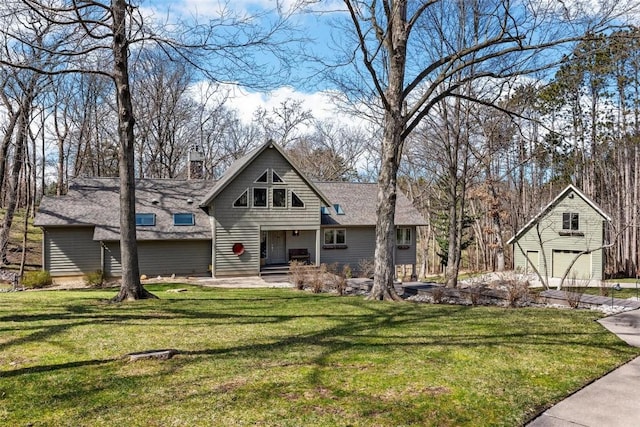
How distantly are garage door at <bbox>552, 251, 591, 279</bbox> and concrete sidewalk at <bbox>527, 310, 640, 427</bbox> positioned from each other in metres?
23.6

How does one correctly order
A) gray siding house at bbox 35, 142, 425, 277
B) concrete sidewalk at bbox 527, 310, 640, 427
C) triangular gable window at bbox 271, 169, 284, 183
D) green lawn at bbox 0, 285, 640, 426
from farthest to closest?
triangular gable window at bbox 271, 169, 284, 183 < gray siding house at bbox 35, 142, 425, 277 < concrete sidewalk at bbox 527, 310, 640, 427 < green lawn at bbox 0, 285, 640, 426

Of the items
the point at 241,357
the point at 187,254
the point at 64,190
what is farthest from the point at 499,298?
the point at 64,190

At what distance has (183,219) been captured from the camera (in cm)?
2247

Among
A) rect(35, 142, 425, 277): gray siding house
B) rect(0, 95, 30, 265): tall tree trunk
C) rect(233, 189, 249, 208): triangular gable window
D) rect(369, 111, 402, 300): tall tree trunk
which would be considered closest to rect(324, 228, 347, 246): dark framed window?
rect(35, 142, 425, 277): gray siding house

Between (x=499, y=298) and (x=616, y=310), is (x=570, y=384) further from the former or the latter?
(x=499, y=298)

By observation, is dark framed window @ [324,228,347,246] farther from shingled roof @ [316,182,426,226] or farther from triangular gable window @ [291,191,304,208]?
triangular gable window @ [291,191,304,208]

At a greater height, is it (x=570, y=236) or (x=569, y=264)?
(x=570, y=236)

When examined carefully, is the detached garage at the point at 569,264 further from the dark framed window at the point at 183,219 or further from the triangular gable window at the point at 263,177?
the dark framed window at the point at 183,219

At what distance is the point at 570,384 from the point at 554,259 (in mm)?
25527

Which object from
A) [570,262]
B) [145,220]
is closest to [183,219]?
[145,220]

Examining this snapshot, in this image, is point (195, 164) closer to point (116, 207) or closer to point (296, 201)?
point (116, 207)

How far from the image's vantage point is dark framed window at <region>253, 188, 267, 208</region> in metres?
22.7

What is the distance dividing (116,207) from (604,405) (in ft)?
72.2

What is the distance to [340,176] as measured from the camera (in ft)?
131
